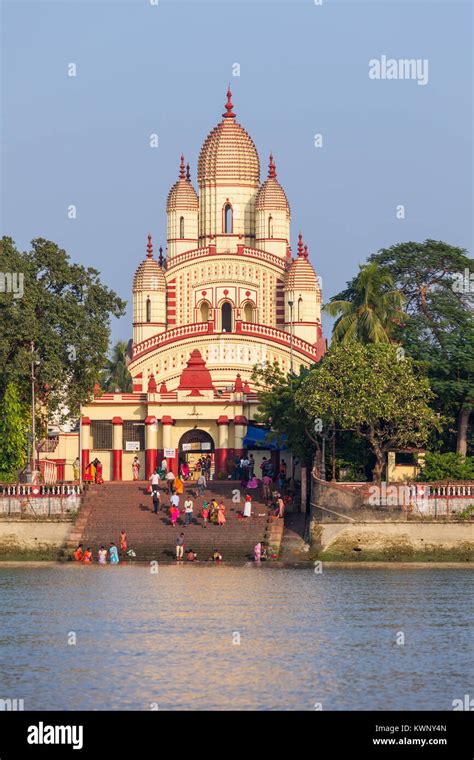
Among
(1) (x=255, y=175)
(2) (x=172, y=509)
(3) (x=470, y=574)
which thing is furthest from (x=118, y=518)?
(1) (x=255, y=175)

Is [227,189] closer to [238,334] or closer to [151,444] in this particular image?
[238,334]

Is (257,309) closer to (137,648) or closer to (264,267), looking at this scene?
(264,267)

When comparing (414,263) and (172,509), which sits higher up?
(414,263)

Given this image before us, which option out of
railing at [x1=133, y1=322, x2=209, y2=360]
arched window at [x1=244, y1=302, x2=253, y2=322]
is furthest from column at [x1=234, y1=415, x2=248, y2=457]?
arched window at [x1=244, y1=302, x2=253, y2=322]

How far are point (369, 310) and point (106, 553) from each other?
16099mm

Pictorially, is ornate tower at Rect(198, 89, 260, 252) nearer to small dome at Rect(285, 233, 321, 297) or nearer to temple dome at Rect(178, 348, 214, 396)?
small dome at Rect(285, 233, 321, 297)

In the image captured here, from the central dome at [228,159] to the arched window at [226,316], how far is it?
21.9ft

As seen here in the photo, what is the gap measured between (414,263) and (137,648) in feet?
135

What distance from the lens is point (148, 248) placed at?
93938 mm

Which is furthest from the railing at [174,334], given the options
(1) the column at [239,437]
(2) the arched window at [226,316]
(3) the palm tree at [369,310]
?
(3) the palm tree at [369,310]

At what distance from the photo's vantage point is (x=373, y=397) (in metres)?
64.1

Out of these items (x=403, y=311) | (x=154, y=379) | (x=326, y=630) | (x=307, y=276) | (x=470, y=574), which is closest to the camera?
(x=326, y=630)

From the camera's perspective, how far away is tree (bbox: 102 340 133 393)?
110312 mm
